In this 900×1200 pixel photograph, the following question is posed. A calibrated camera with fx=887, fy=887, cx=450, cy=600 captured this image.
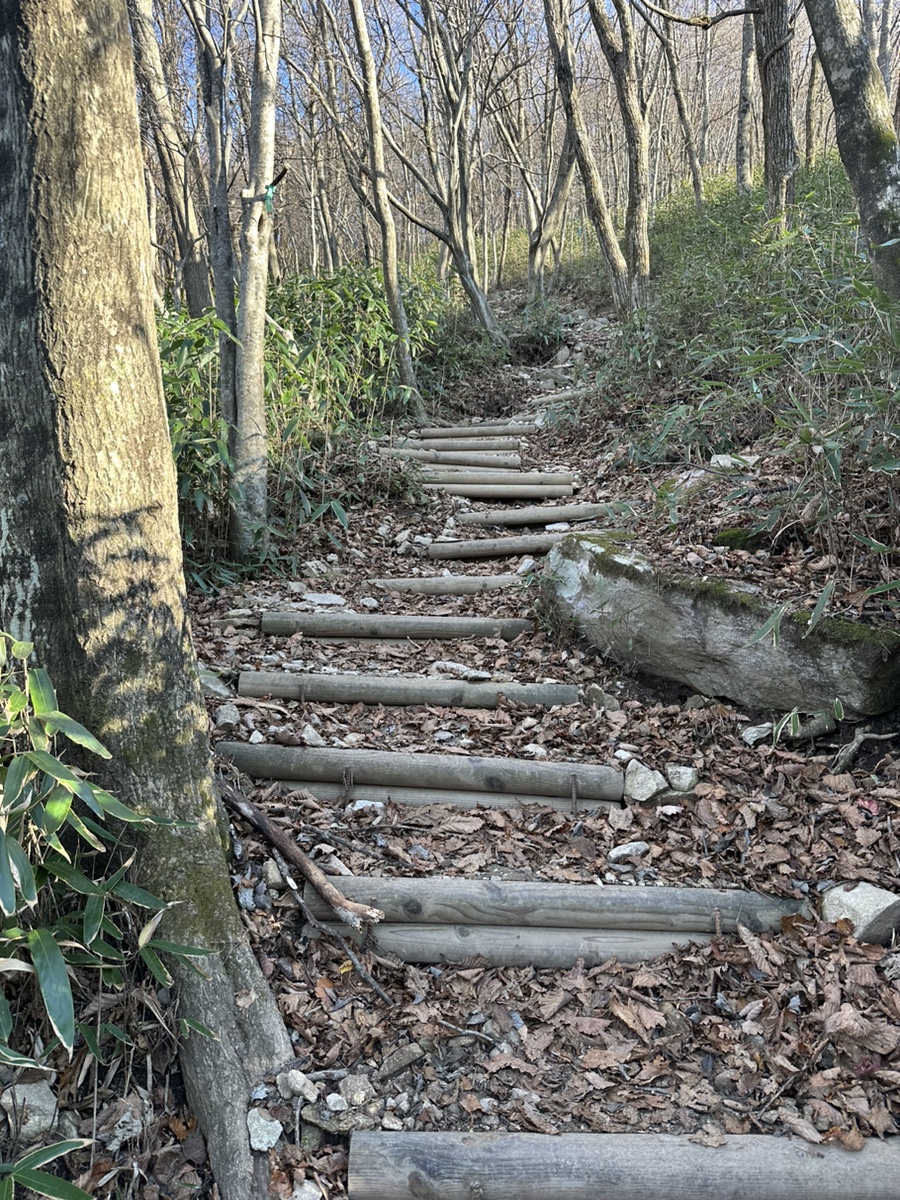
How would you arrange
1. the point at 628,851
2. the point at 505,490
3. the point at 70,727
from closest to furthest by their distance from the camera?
1. the point at 70,727
2. the point at 628,851
3. the point at 505,490

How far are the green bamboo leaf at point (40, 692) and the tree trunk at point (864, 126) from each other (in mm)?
3952

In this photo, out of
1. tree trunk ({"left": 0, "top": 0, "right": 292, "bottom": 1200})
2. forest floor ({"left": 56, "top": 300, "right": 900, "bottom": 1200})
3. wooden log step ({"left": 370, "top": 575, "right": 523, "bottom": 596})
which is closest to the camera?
tree trunk ({"left": 0, "top": 0, "right": 292, "bottom": 1200})

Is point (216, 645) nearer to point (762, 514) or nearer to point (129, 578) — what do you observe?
point (129, 578)

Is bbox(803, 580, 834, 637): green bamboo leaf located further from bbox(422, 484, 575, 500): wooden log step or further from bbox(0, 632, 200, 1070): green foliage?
bbox(422, 484, 575, 500): wooden log step

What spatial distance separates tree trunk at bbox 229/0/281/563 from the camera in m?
4.98

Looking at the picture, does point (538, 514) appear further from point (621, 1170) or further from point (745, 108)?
point (745, 108)

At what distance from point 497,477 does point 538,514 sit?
88 centimetres

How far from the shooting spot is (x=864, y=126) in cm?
424

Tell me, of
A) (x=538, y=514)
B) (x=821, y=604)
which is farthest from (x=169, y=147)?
(x=821, y=604)

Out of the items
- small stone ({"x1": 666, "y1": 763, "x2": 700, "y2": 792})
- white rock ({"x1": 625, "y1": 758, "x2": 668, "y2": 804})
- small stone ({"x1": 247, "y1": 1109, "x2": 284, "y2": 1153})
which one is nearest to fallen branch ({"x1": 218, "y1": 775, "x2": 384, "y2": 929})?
small stone ({"x1": 247, "y1": 1109, "x2": 284, "y2": 1153})

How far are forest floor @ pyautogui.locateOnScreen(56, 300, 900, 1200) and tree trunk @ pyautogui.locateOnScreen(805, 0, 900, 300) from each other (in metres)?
1.15

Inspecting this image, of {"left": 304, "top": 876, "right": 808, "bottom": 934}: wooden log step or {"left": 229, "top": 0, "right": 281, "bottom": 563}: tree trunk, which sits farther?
{"left": 229, "top": 0, "right": 281, "bottom": 563}: tree trunk

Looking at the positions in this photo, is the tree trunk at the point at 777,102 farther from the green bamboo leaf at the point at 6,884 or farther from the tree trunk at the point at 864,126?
the green bamboo leaf at the point at 6,884

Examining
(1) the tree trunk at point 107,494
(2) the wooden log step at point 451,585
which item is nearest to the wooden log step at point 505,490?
(2) the wooden log step at point 451,585
